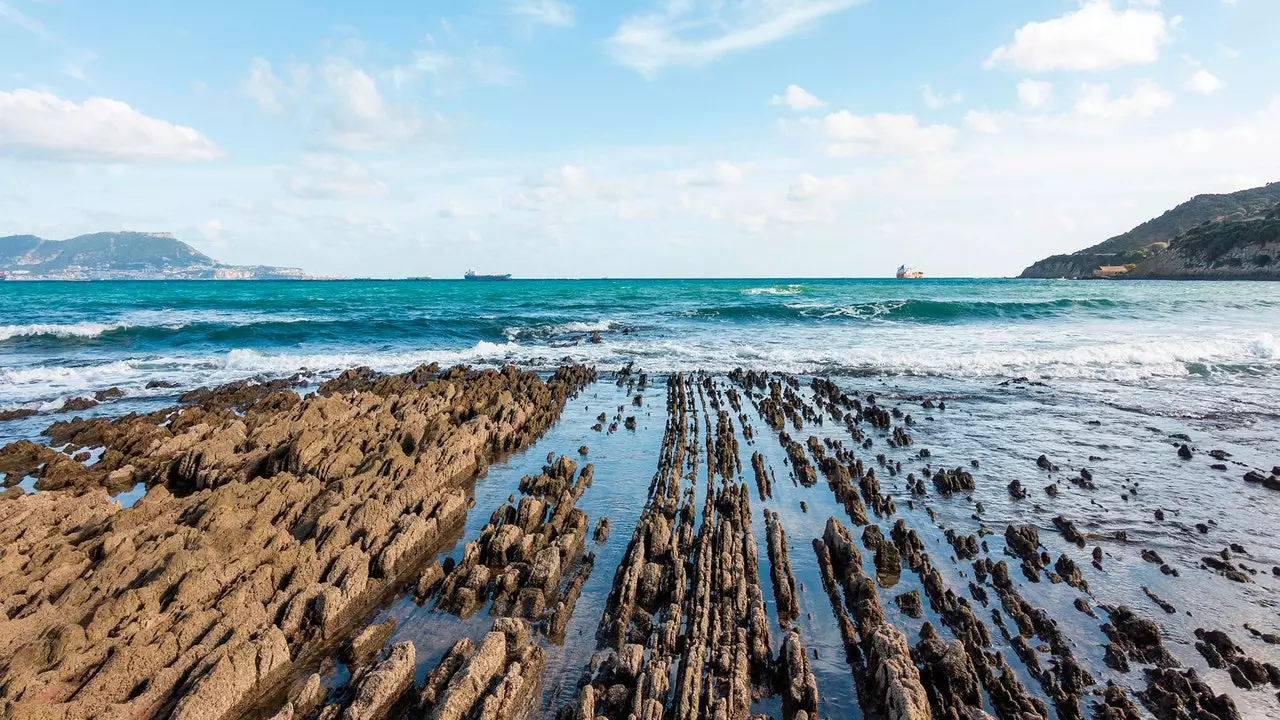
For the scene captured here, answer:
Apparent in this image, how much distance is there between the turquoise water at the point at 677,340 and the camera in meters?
24.2

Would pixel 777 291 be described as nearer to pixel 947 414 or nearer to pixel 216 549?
pixel 947 414

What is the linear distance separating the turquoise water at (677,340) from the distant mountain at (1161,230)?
78.9 m

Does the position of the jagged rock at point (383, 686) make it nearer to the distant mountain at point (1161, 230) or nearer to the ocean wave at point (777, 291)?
A: the ocean wave at point (777, 291)

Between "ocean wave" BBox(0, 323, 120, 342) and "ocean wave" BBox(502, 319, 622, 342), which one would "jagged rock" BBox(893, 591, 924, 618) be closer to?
"ocean wave" BBox(502, 319, 622, 342)

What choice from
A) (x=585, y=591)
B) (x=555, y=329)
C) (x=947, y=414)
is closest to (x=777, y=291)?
(x=555, y=329)

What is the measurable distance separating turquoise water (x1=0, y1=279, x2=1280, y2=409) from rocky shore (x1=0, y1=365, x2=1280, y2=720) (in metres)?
13.1

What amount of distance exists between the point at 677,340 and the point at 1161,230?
166 m

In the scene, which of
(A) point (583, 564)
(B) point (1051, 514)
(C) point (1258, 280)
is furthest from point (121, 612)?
(C) point (1258, 280)

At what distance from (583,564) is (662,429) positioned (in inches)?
282

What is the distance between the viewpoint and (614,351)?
31.3 m

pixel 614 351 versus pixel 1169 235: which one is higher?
pixel 1169 235

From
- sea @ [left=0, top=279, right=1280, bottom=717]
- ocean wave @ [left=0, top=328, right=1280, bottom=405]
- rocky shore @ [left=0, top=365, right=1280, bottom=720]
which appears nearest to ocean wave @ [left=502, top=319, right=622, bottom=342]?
sea @ [left=0, top=279, right=1280, bottom=717]

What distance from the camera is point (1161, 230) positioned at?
142 meters

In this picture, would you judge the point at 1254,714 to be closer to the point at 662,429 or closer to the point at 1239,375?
the point at 662,429
